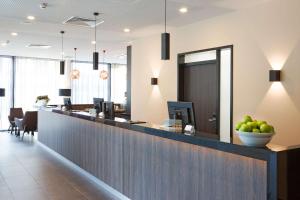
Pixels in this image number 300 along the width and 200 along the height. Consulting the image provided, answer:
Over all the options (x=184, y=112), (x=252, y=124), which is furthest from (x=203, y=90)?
A: (x=252, y=124)

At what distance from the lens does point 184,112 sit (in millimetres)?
3793

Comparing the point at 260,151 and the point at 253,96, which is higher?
the point at 253,96

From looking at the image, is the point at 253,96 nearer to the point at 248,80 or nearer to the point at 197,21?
the point at 248,80

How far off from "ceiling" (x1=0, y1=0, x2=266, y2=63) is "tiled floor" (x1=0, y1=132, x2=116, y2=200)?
3216 millimetres

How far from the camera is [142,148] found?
3.99m

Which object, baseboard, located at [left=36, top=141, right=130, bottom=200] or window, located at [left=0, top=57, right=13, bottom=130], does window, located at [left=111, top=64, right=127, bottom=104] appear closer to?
window, located at [left=0, top=57, right=13, bottom=130]

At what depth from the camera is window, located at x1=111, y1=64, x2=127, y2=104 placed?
15930mm

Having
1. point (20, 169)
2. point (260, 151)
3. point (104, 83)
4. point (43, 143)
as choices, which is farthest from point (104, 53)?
point (260, 151)

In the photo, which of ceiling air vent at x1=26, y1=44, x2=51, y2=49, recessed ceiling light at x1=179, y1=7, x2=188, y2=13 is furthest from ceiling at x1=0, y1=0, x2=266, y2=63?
ceiling air vent at x1=26, y1=44, x2=51, y2=49

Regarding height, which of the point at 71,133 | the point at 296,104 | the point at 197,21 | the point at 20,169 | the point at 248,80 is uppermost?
the point at 197,21

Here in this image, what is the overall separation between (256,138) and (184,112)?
1334 mm

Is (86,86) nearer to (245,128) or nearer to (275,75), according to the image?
(275,75)

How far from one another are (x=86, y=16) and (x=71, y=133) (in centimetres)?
253

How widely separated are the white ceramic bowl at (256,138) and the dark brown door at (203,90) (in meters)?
4.02
